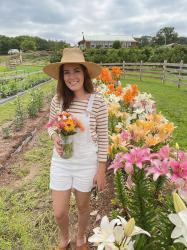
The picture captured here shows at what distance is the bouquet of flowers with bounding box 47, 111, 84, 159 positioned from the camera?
2.52 meters

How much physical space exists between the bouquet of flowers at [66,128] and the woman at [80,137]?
46 mm

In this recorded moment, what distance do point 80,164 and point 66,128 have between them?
1.09ft

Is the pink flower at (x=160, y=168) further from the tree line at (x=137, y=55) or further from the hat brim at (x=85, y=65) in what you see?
the tree line at (x=137, y=55)

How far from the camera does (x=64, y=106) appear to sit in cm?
277

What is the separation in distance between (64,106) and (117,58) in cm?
2868

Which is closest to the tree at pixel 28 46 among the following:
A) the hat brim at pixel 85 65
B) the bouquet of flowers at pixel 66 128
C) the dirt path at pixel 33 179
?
the dirt path at pixel 33 179

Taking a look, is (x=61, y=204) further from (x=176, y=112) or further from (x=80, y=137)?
(x=176, y=112)

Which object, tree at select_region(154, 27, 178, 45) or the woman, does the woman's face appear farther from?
tree at select_region(154, 27, 178, 45)

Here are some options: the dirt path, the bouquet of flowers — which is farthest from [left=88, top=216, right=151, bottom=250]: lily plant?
the dirt path

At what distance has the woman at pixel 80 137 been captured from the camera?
2.69m

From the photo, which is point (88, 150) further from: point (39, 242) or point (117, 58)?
point (117, 58)

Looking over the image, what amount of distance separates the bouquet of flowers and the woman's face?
0.23 meters

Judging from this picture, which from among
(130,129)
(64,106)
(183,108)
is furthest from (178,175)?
(183,108)

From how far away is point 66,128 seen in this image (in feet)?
8.27
